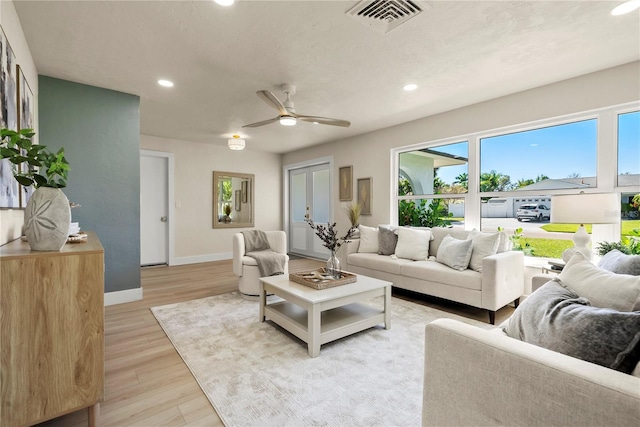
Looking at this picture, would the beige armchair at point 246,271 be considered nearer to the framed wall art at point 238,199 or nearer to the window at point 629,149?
the framed wall art at point 238,199

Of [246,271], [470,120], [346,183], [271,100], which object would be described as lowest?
[246,271]

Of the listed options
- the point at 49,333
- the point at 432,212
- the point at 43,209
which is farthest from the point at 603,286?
the point at 432,212

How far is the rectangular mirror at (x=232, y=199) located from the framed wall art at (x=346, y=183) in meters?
2.27

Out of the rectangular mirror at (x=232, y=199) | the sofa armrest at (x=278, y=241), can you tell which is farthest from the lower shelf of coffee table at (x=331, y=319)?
the rectangular mirror at (x=232, y=199)

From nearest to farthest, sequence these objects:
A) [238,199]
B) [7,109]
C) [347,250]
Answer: [7,109] < [347,250] < [238,199]

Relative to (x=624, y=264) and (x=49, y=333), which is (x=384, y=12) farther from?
(x=49, y=333)

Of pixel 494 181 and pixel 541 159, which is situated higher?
pixel 541 159

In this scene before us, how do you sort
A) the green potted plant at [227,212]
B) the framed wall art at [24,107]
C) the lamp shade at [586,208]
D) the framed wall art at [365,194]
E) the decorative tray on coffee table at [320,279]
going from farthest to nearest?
the green potted plant at [227,212] < the framed wall art at [365,194] < the decorative tray on coffee table at [320,279] < the lamp shade at [586,208] < the framed wall art at [24,107]

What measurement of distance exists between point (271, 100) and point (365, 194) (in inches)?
113

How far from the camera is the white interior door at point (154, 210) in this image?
17.6 ft

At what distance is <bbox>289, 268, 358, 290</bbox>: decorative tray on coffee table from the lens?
2520 mm

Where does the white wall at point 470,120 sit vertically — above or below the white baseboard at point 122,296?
above

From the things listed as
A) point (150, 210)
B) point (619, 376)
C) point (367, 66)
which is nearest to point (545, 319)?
point (619, 376)

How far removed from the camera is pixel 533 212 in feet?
11.4
